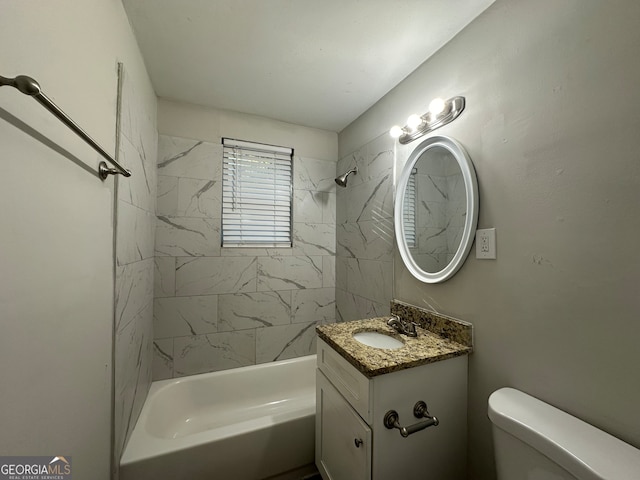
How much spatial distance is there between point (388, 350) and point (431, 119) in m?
1.17

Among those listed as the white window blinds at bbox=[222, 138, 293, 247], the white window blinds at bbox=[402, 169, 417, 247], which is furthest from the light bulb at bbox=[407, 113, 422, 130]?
the white window blinds at bbox=[222, 138, 293, 247]

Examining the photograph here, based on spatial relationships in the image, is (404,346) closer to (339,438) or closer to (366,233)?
(339,438)

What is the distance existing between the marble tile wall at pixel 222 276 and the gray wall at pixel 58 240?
0.77m

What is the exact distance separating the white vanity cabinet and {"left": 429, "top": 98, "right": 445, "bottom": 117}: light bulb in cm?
117

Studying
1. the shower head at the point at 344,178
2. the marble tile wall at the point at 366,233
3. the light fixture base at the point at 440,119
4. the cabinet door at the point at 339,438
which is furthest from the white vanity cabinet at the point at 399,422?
the shower head at the point at 344,178

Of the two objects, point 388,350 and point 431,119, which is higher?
point 431,119

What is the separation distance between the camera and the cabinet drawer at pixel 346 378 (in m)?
0.90

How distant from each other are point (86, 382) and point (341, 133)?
7.41 feet

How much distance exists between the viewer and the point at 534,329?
0.86m

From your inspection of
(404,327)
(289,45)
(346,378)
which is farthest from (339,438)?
(289,45)

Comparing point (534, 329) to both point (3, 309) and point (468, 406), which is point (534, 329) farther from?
point (3, 309)

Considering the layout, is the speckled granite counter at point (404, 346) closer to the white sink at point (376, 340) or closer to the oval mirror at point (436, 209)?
the white sink at point (376, 340)

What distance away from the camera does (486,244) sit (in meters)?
1.02

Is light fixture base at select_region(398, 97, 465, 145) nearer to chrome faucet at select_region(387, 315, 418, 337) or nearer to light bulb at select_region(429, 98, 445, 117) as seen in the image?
light bulb at select_region(429, 98, 445, 117)
